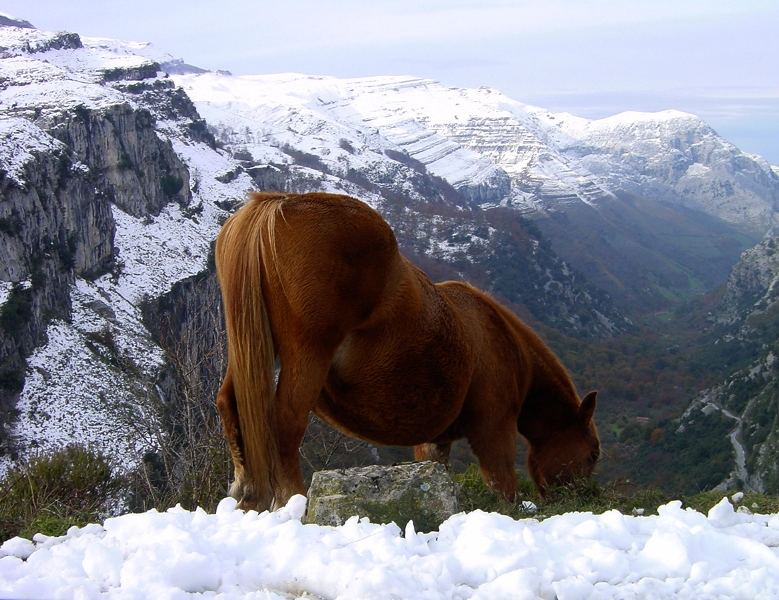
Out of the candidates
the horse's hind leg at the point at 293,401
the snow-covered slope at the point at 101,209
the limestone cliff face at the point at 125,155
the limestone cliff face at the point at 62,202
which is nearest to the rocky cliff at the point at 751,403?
the snow-covered slope at the point at 101,209

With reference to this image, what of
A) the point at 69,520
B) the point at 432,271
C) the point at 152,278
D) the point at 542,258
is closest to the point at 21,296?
the point at 152,278

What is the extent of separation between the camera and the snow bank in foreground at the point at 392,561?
9.78 feet

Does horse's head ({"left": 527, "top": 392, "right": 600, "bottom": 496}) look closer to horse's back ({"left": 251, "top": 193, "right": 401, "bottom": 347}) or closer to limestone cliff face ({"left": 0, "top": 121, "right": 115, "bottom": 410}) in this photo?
horse's back ({"left": 251, "top": 193, "right": 401, "bottom": 347})

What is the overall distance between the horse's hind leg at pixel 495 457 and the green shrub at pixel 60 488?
3.03m

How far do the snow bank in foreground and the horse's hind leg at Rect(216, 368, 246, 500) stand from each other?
1.05 meters

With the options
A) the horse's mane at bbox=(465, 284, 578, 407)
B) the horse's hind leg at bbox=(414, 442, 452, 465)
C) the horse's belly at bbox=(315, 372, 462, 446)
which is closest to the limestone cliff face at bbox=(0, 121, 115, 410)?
the horse's hind leg at bbox=(414, 442, 452, 465)

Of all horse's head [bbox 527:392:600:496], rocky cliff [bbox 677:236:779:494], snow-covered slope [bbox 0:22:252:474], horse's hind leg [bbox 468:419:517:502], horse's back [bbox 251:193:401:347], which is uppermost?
horse's back [bbox 251:193:401:347]

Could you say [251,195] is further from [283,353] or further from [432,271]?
[432,271]

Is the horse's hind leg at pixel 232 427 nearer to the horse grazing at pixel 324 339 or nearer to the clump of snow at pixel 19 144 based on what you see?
the horse grazing at pixel 324 339

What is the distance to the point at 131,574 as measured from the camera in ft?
9.95

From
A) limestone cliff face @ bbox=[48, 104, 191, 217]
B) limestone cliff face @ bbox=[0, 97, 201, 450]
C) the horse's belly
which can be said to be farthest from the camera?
limestone cliff face @ bbox=[48, 104, 191, 217]

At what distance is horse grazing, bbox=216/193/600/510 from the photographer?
4.48 meters

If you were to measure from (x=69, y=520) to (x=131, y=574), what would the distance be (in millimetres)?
1833

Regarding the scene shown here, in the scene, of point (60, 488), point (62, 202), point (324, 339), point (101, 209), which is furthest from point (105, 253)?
point (324, 339)
